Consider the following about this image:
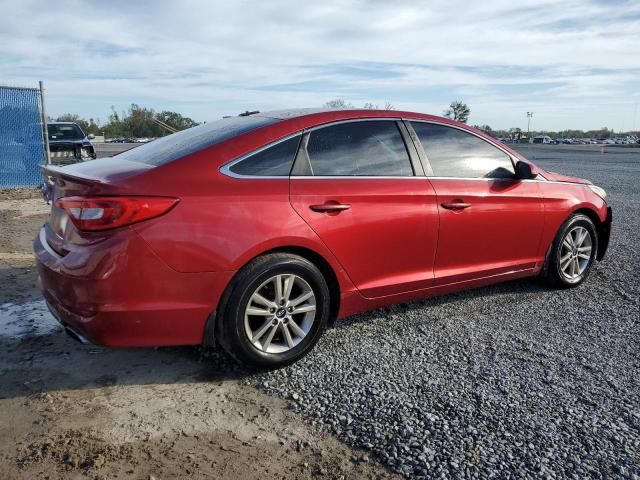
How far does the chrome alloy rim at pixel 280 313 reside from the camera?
129 inches

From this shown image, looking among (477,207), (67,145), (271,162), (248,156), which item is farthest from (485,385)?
(67,145)

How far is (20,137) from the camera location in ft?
37.7

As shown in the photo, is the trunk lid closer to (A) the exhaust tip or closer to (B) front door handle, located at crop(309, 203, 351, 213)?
(A) the exhaust tip

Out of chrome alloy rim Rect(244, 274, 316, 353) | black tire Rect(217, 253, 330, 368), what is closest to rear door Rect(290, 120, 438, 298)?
black tire Rect(217, 253, 330, 368)

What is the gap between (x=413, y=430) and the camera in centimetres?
270

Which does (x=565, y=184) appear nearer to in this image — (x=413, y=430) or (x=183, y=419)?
(x=413, y=430)

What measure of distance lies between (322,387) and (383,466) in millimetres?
787

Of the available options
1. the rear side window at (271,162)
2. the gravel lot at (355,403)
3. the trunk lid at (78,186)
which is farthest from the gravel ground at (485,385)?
the trunk lid at (78,186)

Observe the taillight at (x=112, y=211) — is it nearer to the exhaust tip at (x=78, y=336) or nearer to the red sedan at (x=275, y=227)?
the red sedan at (x=275, y=227)

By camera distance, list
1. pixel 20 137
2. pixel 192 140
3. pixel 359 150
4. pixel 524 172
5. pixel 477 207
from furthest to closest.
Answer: pixel 20 137
pixel 524 172
pixel 477 207
pixel 359 150
pixel 192 140

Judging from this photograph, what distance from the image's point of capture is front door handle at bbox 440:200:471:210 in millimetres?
4037

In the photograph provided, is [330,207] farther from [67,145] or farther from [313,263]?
[67,145]

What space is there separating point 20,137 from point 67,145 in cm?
213

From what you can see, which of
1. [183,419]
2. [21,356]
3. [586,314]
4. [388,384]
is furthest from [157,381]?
[586,314]
